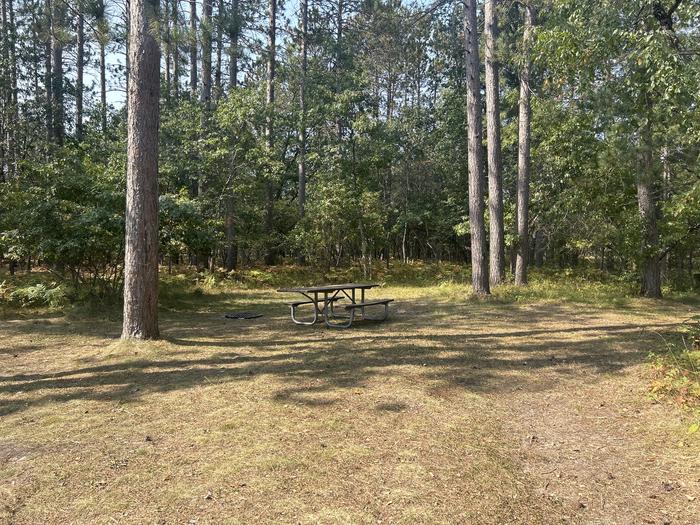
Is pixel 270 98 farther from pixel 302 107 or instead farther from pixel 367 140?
pixel 367 140

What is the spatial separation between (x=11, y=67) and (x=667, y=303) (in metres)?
22.7

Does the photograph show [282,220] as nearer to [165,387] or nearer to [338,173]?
[338,173]

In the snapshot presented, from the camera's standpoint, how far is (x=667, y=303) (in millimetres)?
10961

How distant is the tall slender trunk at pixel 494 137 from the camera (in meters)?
12.0

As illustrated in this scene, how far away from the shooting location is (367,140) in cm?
2000

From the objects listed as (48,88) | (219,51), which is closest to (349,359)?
(219,51)

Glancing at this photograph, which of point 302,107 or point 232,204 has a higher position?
point 302,107

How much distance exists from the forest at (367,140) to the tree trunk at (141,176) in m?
0.46

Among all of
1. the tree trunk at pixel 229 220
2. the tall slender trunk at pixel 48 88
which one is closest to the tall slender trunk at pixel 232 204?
the tree trunk at pixel 229 220

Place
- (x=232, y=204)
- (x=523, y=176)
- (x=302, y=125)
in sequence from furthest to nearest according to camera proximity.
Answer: (x=302, y=125) → (x=232, y=204) → (x=523, y=176)

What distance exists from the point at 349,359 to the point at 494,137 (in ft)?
28.5

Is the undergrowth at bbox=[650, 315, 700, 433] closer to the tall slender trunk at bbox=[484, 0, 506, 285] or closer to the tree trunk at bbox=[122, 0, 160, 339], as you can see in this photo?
the tree trunk at bbox=[122, 0, 160, 339]

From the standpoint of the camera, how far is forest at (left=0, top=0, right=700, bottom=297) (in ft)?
24.8

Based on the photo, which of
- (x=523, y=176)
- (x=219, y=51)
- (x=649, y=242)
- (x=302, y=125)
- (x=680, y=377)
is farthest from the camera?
(x=302, y=125)
